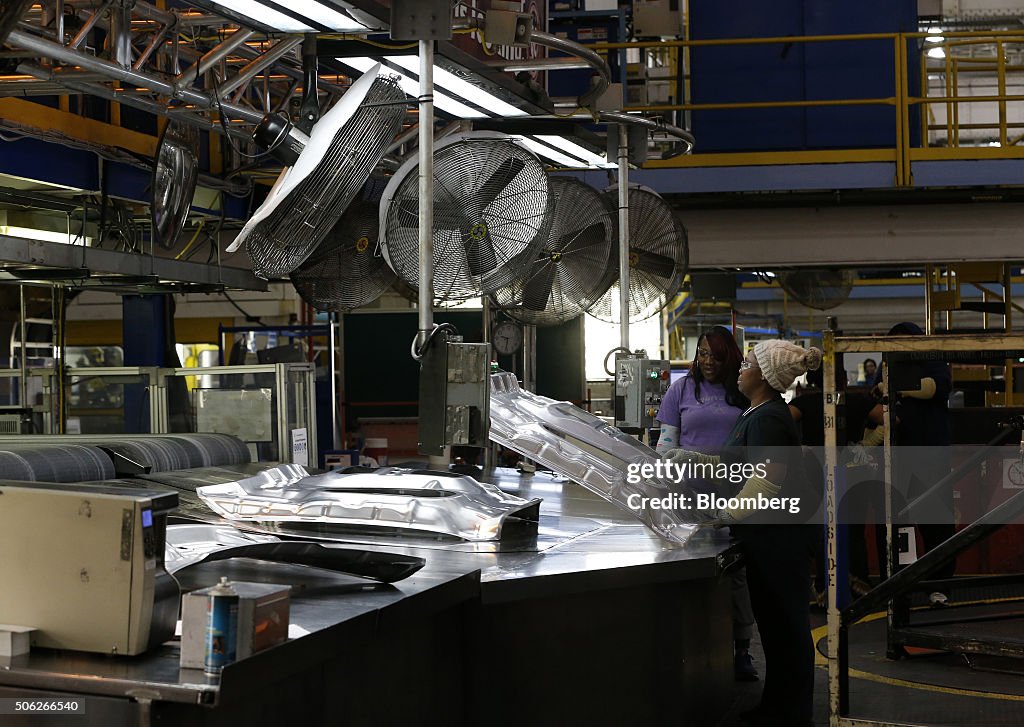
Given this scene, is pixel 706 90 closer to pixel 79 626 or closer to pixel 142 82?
pixel 142 82

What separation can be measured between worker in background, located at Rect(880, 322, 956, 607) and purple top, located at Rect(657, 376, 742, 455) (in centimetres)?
172

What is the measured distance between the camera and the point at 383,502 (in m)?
3.94

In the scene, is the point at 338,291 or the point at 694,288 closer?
the point at 338,291

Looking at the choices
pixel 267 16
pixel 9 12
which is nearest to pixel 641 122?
pixel 267 16

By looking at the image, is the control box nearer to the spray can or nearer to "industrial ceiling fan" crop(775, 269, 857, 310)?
the spray can

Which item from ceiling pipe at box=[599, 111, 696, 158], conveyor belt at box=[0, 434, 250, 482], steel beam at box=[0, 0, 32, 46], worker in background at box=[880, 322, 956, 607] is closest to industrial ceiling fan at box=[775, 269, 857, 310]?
worker in background at box=[880, 322, 956, 607]

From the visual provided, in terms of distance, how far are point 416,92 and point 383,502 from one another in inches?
71.6

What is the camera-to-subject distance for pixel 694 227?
29.8ft

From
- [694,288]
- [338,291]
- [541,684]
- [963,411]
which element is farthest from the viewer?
[694,288]

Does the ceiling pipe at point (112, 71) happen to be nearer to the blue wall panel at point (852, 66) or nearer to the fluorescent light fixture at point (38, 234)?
the fluorescent light fixture at point (38, 234)

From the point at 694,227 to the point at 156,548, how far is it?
7.25m

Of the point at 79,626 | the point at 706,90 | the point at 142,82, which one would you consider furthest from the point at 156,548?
the point at 706,90

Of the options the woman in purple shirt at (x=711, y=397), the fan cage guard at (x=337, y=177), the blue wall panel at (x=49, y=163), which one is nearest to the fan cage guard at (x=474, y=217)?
the fan cage guard at (x=337, y=177)

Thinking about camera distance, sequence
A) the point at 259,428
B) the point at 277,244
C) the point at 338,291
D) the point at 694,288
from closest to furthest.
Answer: the point at 277,244, the point at 338,291, the point at 259,428, the point at 694,288
